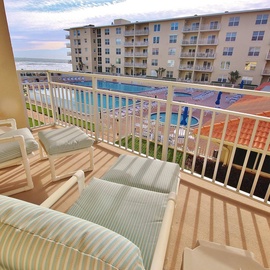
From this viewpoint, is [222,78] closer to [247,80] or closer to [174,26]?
[247,80]

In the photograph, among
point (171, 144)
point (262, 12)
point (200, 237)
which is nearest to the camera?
point (200, 237)

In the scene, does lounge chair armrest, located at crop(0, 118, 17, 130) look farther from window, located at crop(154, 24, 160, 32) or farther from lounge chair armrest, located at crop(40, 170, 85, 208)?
window, located at crop(154, 24, 160, 32)

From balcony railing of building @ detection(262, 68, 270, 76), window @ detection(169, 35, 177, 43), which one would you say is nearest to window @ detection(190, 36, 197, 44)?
window @ detection(169, 35, 177, 43)

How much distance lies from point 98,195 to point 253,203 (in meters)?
1.59

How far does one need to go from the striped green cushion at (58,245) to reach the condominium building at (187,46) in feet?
72.4

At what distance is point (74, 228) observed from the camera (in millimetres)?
525

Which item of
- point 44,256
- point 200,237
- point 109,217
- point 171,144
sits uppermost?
point 44,256

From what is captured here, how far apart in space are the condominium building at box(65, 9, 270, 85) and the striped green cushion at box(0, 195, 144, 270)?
22.1 meters

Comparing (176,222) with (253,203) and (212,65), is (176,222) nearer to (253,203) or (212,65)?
(253,203)

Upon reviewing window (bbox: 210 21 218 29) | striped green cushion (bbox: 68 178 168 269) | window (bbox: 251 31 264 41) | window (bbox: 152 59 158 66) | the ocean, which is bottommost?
striped green cushion (bbox: 68 178 168 269)

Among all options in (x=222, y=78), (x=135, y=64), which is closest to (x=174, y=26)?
(x=135, y=64)

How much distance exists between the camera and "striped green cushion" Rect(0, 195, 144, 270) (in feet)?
1.51

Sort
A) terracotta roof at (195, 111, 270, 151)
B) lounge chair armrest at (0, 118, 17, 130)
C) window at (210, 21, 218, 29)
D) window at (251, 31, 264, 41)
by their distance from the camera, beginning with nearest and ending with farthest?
lounge chair armrest at (0, 118, 17, 130), terracotta roof at (195, 111, 270, 151), window at (251, 31, 264, 41), window at (210, 21, 218, 29)

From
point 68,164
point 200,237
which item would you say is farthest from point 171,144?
point 200,237
